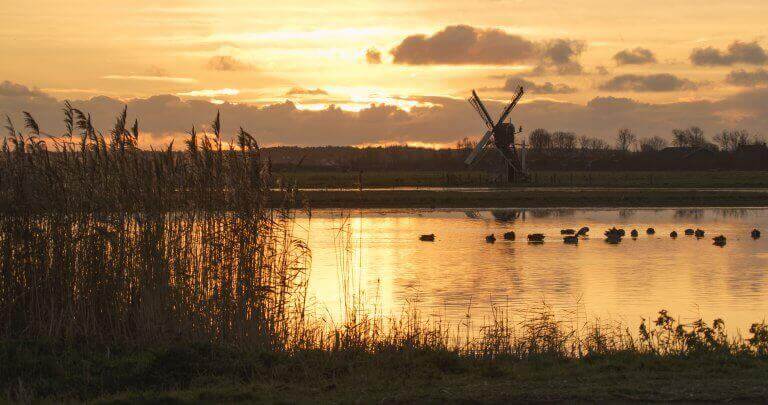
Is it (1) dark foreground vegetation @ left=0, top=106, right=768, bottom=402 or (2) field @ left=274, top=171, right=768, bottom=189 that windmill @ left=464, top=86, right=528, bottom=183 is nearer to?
(2) field @ left=274, top=171, right=768, bottom=189

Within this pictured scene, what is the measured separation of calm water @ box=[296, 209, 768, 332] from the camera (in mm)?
17094

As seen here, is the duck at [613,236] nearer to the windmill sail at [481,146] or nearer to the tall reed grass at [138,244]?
the tall reed grass at [138,244]

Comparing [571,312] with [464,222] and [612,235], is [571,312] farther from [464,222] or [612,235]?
[464,222]

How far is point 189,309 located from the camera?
11.9m

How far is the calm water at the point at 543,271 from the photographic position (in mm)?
17094

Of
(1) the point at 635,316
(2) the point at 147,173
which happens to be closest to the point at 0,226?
(2) the point at 147,173

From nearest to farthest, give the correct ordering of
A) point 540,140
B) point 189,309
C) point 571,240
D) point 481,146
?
point 189,309 < point 571,240 < point 481,146 < point 540,140

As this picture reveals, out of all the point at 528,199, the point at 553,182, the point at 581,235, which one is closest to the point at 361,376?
the point at 581,235

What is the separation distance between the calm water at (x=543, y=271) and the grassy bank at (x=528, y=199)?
13.6m

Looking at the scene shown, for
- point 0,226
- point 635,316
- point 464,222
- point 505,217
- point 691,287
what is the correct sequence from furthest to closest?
point 505,217 < point 464,222 < point 691,287 < point 635,316 < point 0,226

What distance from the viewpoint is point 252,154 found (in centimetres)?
1272

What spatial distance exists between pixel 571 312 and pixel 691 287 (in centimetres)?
515

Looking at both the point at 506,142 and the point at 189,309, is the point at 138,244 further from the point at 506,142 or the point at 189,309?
the point at 506,142

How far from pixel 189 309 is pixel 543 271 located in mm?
13307
